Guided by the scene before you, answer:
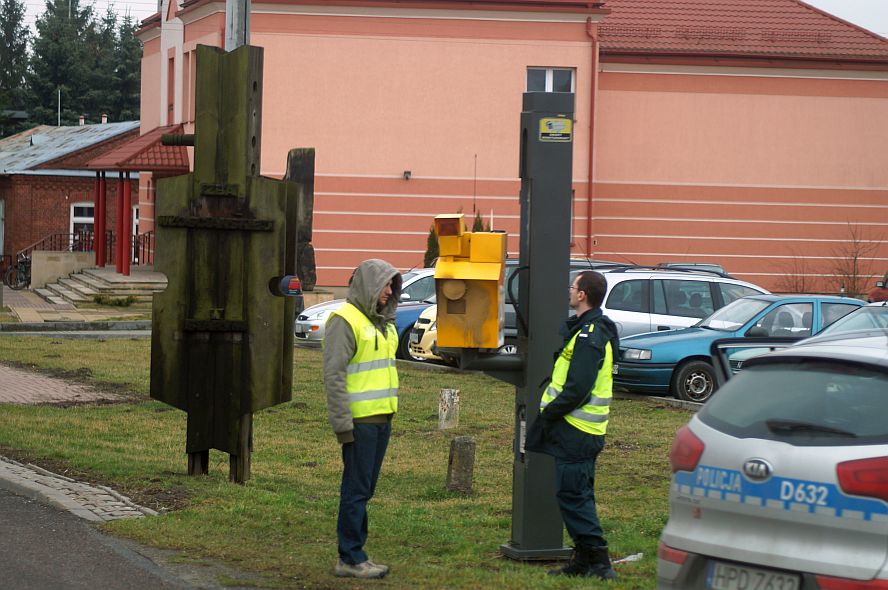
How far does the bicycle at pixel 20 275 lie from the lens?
141ft

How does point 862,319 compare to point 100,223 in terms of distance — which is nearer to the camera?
point 862,319

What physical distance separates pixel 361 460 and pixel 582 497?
49.8 inches

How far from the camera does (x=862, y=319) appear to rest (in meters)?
14.7

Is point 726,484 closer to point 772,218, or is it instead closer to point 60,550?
point 60,550

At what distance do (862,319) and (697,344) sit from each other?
103 inches

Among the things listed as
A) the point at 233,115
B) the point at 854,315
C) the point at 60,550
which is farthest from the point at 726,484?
the point at 854,315

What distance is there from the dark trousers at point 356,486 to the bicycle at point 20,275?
37.5 metres

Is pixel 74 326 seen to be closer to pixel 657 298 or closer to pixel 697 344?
pixel 657 298

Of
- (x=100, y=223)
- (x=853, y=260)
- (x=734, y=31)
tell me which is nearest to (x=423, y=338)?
(x=853, y=260)

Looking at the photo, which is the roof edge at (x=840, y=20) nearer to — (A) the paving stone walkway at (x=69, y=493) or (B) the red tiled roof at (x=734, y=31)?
(B) the red tiled roof at (x=734, y=31)

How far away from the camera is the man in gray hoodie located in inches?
283

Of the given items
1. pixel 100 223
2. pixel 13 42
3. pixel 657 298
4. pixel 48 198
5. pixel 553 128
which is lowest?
pixel 657 298

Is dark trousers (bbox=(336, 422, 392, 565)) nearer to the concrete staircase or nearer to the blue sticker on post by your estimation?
the blue sticker on post

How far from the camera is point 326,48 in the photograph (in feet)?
116
